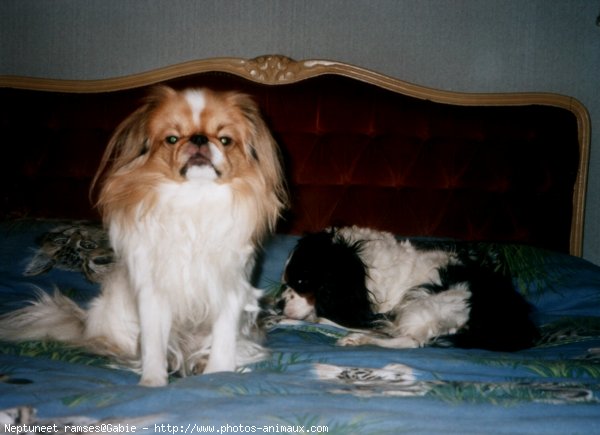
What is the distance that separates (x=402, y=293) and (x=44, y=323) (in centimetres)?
159

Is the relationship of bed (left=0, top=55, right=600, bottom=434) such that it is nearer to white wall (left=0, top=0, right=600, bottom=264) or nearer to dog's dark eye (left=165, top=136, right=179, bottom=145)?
white wall (left=0, top=0, right=600, bottom=264)

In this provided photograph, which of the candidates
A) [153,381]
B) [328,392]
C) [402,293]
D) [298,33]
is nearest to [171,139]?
[153,381]

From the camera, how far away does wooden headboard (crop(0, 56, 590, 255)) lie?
302cm

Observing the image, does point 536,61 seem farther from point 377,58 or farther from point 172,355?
point 172,355

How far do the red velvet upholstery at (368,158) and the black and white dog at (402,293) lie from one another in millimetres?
424

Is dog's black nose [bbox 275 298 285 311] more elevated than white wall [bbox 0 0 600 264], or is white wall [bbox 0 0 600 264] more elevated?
white wall [bbox 0 0 600 264]

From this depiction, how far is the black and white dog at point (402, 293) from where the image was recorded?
199 centimetres

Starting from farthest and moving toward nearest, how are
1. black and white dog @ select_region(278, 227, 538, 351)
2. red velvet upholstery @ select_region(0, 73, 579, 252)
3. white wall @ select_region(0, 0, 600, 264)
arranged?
white wall @ select_region(0, 0, 600, 264)
red velvet upholstery @ select_region(0, 73, 579, 252)
black and white dog @ select_region(278, 227, 538, 351)

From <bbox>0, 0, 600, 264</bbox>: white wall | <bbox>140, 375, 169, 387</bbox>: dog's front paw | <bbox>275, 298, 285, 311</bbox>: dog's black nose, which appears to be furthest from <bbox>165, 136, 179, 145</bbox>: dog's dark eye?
<bbox>0, 0, 600, 264</bbox>: white wall

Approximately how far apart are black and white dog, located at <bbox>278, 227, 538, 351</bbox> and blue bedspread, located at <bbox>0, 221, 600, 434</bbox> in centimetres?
10

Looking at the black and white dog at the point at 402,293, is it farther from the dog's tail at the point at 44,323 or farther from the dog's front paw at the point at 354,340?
the dog's tail at the point at 44,323

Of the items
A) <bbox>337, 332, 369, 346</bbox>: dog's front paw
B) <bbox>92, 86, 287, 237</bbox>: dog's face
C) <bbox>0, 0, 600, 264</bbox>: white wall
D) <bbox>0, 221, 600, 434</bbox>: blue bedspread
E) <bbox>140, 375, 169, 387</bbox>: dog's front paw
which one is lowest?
<bbox>337, 332, 369, 346</bbox>: dog's front paw

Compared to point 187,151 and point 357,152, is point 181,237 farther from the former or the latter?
point 357,152

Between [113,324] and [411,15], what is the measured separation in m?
2.75
